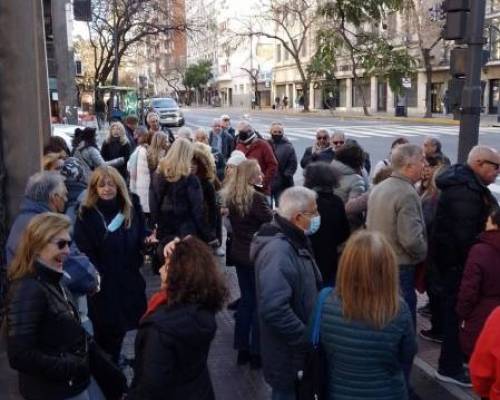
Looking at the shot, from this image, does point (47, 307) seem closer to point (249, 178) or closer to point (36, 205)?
point (36, 205)

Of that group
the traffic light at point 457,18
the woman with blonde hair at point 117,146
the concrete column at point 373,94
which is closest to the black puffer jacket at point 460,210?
the traffic light at point 457,18

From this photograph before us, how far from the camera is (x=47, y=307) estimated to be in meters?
3.02

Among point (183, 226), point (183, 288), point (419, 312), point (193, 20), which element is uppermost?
point (193, 20)

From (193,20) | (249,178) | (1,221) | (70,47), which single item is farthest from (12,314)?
(193,20)

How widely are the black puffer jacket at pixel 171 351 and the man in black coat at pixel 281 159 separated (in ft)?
22.2

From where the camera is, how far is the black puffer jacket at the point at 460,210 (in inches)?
180

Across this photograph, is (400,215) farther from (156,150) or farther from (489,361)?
→ (156,150)

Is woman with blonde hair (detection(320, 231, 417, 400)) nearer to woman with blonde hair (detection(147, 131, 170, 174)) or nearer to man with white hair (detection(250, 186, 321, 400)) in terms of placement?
man with white hair (detection(250, 186, 321, 400))

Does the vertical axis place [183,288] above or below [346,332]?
above

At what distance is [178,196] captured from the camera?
5.95 meters

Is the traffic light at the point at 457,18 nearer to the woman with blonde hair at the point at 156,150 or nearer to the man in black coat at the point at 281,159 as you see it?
the man in black coat at the point at 281,159

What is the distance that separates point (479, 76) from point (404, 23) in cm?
4482

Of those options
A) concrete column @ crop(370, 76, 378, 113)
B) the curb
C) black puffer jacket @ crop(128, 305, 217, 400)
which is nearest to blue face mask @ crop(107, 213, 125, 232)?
black puffer jacket @ crop(128, 305, 217, 400)

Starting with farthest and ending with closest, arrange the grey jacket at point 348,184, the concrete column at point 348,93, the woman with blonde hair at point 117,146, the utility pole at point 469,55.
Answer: the concrete column at point 348,93
the woman with blonde hair at point 117,146
the utility pole at point 469,55
the grey jacket at point 348,184
